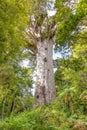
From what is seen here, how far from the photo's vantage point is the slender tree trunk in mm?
13927

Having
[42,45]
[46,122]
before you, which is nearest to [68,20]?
[46,122]

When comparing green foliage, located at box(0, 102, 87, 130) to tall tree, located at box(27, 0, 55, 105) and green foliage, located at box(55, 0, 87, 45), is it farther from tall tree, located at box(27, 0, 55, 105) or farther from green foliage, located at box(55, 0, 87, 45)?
tall tree, located at box(27, 0, 55, 105)

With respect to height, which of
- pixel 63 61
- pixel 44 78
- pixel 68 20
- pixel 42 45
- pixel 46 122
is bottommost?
pixel 46 122

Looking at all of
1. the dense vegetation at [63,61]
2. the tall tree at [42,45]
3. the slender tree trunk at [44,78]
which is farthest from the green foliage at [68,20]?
the slender tree trunk at [44,78]

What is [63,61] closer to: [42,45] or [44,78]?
[42,45]

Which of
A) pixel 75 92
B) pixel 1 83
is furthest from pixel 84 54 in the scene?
pixel 1 83

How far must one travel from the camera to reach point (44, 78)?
46.5ft

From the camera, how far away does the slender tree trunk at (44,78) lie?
1393cm

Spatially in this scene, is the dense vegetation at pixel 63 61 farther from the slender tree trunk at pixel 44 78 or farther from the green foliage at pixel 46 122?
the slender tree trunk at pixel 44 78

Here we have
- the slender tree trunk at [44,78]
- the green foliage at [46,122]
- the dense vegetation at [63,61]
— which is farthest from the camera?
the slender tree trunk at [44,78]

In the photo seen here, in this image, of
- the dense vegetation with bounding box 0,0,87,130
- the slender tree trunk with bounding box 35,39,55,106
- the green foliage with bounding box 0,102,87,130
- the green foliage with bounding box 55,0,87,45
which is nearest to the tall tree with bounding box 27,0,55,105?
the slender tree trunk with bounding box 35,39,55,106

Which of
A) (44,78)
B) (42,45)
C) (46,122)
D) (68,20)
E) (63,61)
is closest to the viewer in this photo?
(46,122)

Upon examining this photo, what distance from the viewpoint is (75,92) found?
10031 mm

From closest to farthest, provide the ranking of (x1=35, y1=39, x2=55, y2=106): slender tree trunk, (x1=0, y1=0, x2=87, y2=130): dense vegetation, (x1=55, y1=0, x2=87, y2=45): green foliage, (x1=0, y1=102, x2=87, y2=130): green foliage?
(x1=0, y1=102, x2=87, y2=130): green foliage → (x1=0, y1=0, x2=87, y2=130): dense vegetation → (x1=55, y1=0, x2=87, y2=45): green foliage → (x1=35, y1=39, x2=55, y2=106): slender tree trunk
